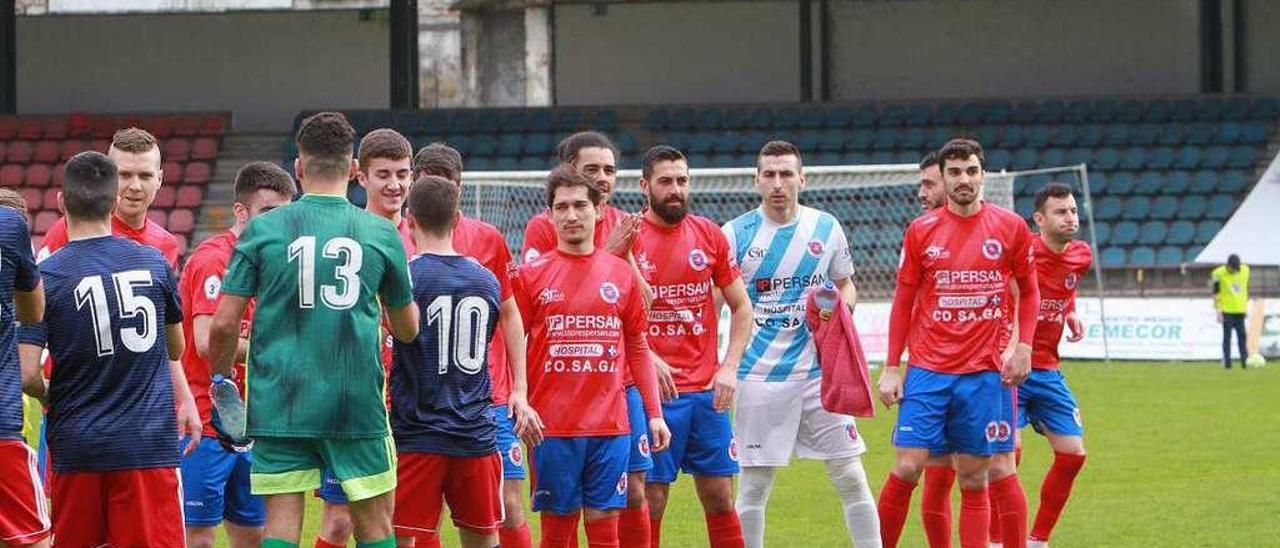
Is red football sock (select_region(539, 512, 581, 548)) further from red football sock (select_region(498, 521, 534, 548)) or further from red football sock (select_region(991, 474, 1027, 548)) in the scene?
red football sock (select_region(991, 474, 1027, 548))

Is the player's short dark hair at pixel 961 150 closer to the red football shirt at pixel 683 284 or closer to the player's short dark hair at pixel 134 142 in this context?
the red football shirt at pixel 683 284

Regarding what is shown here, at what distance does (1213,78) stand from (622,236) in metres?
27.3

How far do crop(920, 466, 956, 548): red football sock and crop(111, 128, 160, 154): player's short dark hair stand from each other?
3.70 m

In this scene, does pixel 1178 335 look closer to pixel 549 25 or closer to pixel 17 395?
pixel 549 25

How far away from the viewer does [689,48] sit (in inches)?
1348

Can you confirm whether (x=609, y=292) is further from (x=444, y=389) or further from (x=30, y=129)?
(x=30, y=129)

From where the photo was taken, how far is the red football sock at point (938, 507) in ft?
27.4

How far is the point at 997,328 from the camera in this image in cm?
846

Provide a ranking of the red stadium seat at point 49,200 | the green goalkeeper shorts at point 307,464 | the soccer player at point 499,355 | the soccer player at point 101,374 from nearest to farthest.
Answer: the green goalkeeper shorts at point 307,464 < the soccer player at point 101,374 < the soccer player at point 499,355 < the red stadium seat at point 49,200

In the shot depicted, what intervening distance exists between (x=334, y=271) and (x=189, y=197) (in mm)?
26804

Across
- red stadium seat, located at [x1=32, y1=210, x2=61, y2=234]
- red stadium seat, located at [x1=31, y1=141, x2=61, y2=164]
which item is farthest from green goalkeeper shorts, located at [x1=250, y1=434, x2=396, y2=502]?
red stadium seat, located at [x1=31, y1=141, x2=61, y2=164]

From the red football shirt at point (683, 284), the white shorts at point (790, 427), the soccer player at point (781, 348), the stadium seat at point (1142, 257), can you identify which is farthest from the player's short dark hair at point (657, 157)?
the stadium seat at point (1142, 257)

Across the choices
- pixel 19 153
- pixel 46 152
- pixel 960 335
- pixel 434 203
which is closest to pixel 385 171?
pixel 434 203

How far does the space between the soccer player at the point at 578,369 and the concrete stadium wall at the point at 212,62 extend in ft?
90.6
